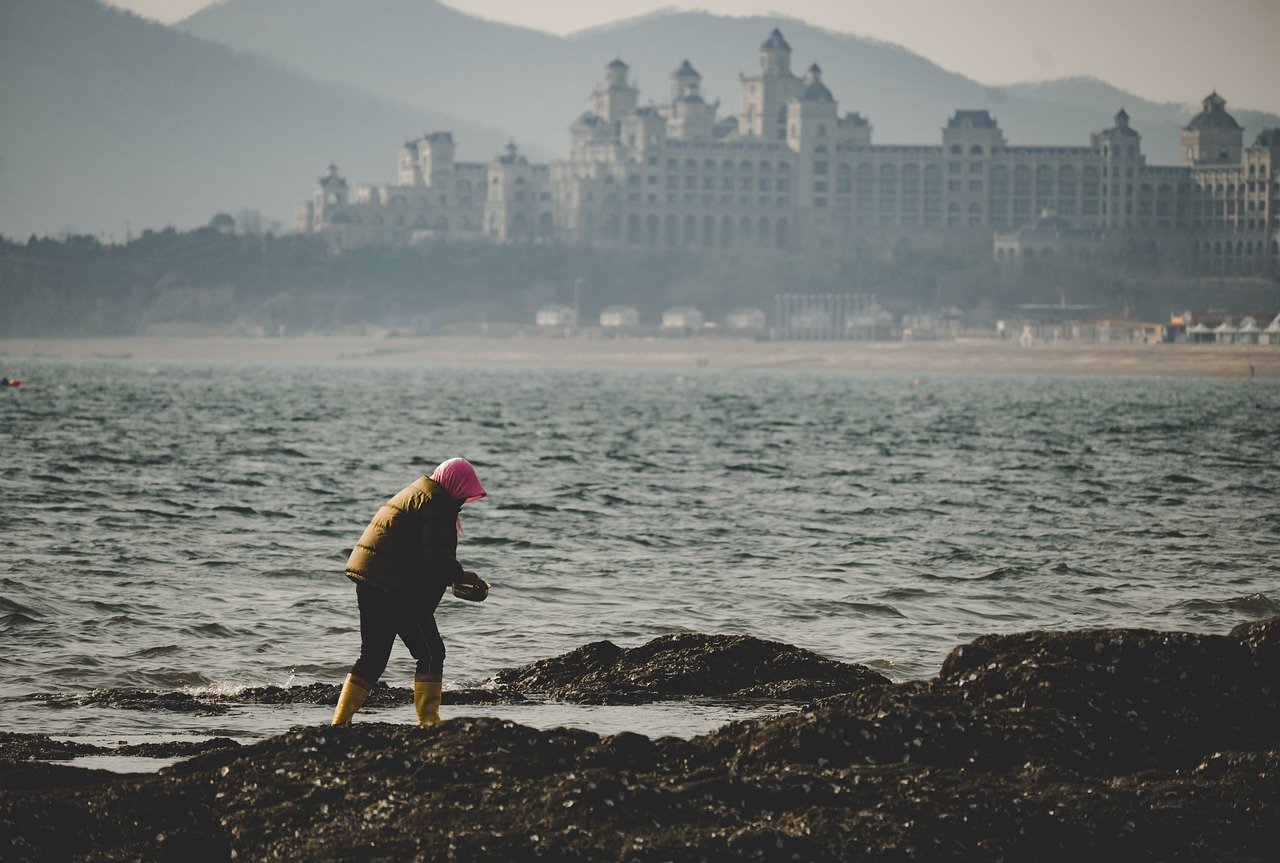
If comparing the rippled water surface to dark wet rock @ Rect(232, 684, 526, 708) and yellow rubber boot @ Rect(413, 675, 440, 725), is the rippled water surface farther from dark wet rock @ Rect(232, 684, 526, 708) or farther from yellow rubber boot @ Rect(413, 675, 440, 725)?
yellow rubber boot @ Rect(413, 675, 440, 725)

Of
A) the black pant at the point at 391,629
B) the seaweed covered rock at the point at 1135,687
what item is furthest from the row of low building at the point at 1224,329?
the black pant at the point at 391,629

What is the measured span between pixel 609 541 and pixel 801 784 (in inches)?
777

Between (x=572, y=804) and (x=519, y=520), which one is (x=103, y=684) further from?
(x=519, y=520)

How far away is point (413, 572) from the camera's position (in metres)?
11.7

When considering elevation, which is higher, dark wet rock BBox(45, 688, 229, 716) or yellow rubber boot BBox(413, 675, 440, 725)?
yellow rubber boot BBox(413, 675, 440, 725)

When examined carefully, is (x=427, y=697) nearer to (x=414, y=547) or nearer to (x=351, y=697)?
(x=351, y=697)

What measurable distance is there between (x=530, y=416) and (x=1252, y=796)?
70953 millimetres

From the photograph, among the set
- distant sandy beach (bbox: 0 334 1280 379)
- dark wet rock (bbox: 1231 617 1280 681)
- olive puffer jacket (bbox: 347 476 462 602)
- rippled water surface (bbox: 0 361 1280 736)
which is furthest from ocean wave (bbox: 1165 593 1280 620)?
distant sandy beach (bbox: 0 334 1280 379)

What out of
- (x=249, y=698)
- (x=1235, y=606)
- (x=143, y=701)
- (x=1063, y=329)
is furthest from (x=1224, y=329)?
(x=143, y=701)

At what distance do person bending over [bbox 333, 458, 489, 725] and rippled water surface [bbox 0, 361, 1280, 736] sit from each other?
1.64 metres

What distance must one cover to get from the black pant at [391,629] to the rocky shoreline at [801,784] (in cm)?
155

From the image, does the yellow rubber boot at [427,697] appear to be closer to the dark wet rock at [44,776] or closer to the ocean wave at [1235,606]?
the dark wet rock at [44,776]

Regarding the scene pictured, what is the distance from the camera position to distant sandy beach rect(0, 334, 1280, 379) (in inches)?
6009

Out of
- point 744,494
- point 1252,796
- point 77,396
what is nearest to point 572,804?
point 1252,796
